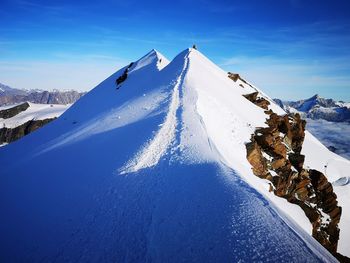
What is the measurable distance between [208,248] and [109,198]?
6146 millimetres

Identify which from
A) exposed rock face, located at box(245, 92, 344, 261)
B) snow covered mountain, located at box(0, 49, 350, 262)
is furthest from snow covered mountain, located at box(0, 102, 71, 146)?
exposed rock face, located at box(245, 92, 344, 261)

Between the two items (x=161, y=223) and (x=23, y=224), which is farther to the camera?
(x=23, y=224)

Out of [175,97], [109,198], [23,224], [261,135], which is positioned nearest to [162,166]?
[109,198]

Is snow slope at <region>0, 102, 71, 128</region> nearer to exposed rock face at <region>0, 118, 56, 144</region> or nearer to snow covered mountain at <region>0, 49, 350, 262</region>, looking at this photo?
exposed rock face at <region>0, 118, 56, 144</region>

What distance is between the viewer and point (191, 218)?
10461 mm

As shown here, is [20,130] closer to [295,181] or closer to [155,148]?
[155,148]

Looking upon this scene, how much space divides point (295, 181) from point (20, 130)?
125 meters

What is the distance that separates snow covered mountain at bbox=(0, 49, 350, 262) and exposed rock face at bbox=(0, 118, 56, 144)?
345ft

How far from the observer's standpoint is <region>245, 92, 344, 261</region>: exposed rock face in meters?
22.4

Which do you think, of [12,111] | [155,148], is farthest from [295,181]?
[12,111]

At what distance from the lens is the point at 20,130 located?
117m

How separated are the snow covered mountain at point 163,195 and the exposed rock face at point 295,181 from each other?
155mm

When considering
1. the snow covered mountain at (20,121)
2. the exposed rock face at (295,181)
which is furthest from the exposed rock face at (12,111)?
the exposed rock face at (295,181)

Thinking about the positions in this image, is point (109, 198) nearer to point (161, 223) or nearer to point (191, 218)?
point (161, 223)
